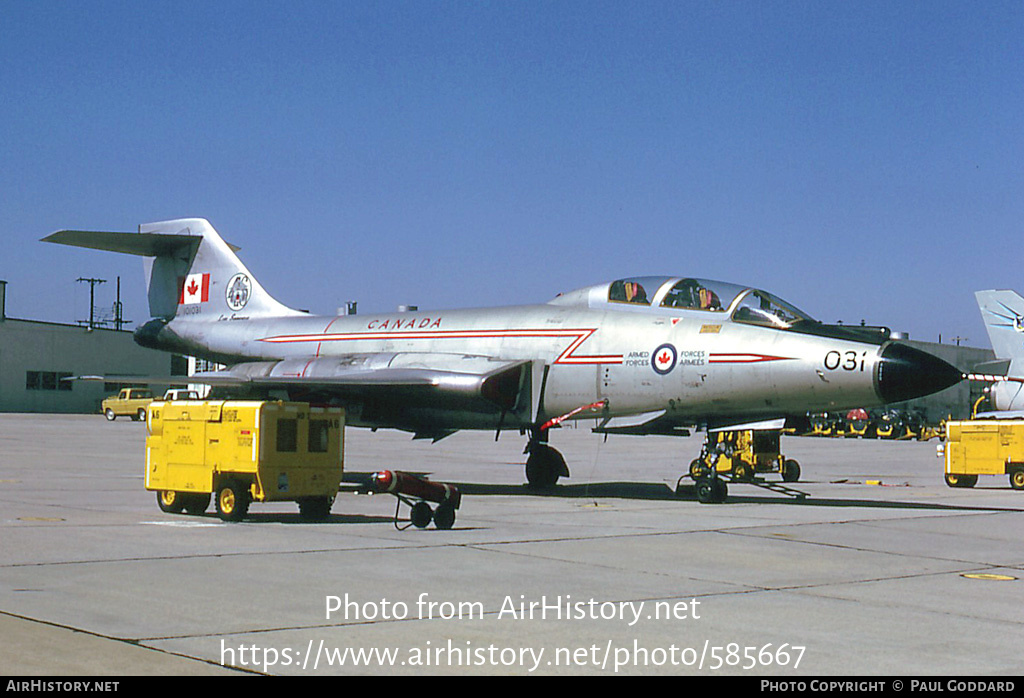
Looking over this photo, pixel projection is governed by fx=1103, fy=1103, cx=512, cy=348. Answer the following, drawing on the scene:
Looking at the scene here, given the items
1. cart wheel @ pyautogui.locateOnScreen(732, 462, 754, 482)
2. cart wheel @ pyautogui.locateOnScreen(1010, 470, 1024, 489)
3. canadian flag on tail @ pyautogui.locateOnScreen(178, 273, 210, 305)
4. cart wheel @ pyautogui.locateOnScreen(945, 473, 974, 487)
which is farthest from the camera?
canadian flag on tail @ pyautogui.locateOnScreen(178, 273, 210, 305)

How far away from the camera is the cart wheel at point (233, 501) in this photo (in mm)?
11688

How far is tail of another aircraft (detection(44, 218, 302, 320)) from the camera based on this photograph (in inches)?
864

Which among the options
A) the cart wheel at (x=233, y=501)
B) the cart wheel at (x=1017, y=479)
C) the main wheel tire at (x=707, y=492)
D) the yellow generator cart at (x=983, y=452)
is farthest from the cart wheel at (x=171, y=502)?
the cart wheel at (x=1017, y=479)

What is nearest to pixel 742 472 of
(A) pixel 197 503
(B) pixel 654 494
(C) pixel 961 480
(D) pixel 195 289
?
(C) pixel 961 480

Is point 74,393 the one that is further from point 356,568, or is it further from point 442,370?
point 356,568

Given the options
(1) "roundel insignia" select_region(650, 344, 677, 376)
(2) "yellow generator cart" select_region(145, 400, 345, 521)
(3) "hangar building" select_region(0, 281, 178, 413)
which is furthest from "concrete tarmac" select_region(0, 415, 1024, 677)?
(3) "hangar building" select_region(0, 281, 178, 413)

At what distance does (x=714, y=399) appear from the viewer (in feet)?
50.3

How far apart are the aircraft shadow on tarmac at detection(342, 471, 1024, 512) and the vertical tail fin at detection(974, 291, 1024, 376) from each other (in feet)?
67.2

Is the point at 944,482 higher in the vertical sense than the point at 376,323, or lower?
lower

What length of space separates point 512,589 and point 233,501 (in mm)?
5125

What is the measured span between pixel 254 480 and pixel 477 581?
4533mm

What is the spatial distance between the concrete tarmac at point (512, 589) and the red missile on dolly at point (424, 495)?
14cm

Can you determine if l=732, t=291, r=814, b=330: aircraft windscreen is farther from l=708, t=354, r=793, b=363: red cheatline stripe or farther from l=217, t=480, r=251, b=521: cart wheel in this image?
l=217, t=480, r=251, b=521: cart wheel

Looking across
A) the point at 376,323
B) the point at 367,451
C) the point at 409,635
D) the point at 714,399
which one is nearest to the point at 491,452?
the point at 367,451
